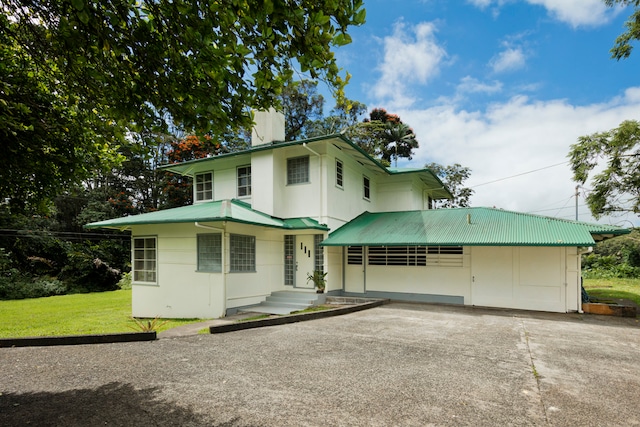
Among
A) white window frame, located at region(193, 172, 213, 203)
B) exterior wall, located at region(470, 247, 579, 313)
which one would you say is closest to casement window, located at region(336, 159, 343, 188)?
exterior wall, located at region(470, 247, 579, 313)

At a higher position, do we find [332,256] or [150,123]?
[150,123]

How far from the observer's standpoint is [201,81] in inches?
148

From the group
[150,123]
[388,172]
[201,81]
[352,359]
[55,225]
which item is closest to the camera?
[201,81]

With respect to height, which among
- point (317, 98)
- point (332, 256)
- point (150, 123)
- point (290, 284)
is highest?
point (317, 98)

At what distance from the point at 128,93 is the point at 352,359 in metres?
4.99

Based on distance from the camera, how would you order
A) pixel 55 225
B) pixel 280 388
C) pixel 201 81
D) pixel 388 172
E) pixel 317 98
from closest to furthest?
pixel 201 81 → pixel 280 388 → pixel 388 172 → pixel 55 225 → pixel 317 98

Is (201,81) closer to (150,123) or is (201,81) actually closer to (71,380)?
(150,123)

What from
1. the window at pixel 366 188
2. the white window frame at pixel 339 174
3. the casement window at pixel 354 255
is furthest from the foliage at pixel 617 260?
the white window frame at pixel 339 174

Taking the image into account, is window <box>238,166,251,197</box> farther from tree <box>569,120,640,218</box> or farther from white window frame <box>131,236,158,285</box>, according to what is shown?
tree <box>569,120,640,218</box>

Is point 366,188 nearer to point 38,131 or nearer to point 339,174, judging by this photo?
point 339,174

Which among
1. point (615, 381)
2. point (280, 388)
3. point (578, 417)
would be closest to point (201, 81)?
point (280, 388)

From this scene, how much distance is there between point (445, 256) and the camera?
12367mm

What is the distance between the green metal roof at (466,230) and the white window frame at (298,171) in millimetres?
2368

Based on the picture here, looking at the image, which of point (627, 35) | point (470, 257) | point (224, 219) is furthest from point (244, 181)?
point (627, 35)
